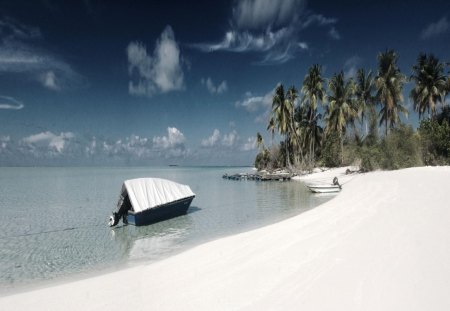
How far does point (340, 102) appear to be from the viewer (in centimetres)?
4938

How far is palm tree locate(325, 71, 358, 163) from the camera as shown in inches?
1917

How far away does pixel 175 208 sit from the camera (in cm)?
1841

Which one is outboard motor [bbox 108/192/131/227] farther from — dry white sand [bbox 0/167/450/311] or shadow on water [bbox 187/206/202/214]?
dry white sand [bbox 0/167/450/311]

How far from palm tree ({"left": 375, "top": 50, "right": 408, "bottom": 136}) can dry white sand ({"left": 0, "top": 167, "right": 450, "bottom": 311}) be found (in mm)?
39082

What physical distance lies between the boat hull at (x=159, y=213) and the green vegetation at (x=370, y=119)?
79.8 feet

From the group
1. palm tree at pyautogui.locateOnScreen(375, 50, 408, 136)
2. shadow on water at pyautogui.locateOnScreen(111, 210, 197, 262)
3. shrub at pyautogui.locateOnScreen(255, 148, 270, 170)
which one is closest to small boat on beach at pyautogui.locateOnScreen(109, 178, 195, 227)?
shadow on water at pyautogui.locateOnScreen(111, 210, 197, 262)

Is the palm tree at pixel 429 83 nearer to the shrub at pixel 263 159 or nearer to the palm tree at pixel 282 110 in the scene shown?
the palm tree at pixel 282 110

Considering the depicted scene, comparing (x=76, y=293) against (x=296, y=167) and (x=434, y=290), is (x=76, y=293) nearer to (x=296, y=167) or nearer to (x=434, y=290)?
(x=434, y=290)

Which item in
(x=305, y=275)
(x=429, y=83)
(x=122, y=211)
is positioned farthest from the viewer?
(x=429, y=83)

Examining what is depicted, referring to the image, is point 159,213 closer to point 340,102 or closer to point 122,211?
point 122,211

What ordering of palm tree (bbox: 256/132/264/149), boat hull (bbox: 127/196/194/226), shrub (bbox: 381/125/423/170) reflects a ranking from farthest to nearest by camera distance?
palm tree (bbox: 256/132/264/149) → shrub (bbox: 381/125/423/170) → boat hull (bbox: 127/196/194/226)

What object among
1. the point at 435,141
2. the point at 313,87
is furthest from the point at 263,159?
the point at 435,141

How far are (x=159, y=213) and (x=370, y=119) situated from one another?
45.5 m

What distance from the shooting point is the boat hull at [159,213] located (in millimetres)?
15977
